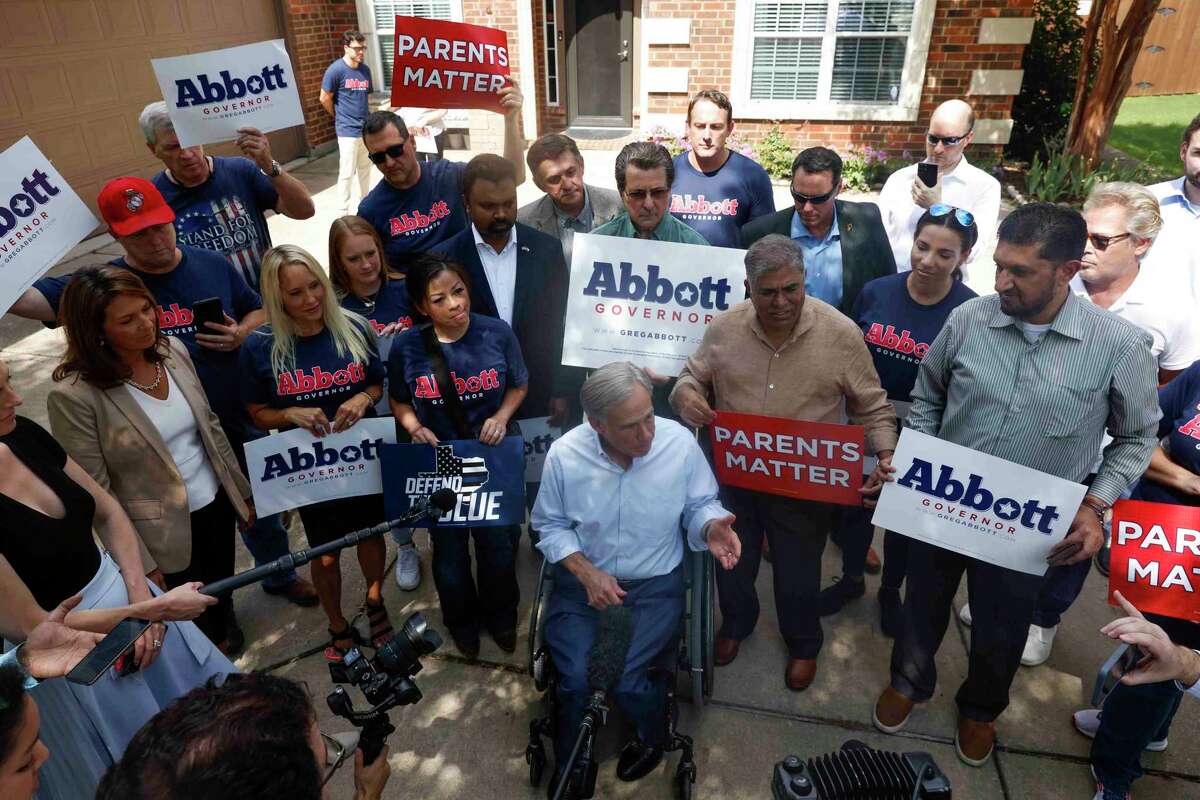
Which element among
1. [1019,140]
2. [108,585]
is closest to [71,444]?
[108,585]

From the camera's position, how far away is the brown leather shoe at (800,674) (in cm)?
354

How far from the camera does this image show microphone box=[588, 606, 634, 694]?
2.97m

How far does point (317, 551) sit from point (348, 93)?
8601 millimetres

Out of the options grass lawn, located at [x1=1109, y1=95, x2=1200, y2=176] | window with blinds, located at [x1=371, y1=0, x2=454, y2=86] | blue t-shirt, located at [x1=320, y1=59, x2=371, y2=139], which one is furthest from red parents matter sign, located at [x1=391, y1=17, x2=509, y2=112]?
grass lawn, located at [x1=1109, y1=95, x2=1200, y2=176]

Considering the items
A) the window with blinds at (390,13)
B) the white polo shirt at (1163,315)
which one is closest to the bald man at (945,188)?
the white polo shirt at (1163,315)

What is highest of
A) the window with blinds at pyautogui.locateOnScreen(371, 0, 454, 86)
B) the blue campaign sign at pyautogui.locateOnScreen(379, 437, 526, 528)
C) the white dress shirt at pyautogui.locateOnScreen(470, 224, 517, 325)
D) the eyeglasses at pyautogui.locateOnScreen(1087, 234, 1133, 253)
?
the window with blinds at pyautogui.locateOnScreen(371, 0, 454, 86)

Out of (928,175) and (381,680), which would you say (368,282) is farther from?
(928,175)

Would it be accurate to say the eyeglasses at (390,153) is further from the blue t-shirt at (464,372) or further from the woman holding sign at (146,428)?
the woman holding sign at (146,428)

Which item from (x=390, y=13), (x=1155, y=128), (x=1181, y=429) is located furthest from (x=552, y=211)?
(x=1155, y=128)

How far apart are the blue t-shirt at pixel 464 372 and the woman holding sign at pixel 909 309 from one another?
169 cm

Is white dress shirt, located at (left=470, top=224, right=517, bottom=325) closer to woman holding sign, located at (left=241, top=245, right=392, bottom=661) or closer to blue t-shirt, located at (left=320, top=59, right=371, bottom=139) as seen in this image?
woman holding sign, located at (left=241, top=245, right=392, bottom=661)

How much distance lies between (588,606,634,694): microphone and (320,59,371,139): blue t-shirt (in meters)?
8.02

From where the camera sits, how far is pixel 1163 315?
11.3ft

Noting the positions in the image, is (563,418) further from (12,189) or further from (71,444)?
(12,189)
